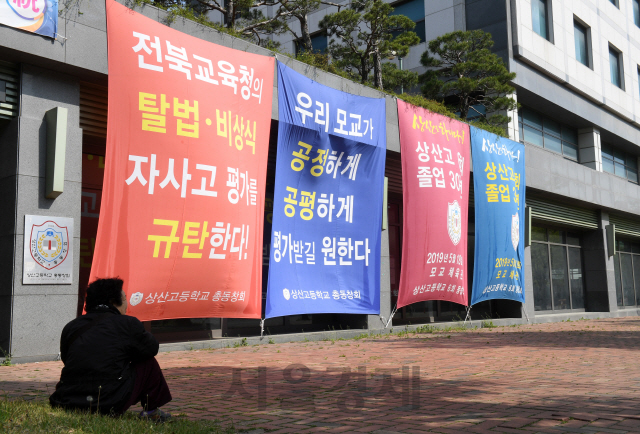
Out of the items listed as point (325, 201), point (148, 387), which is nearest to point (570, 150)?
point (325, 201)

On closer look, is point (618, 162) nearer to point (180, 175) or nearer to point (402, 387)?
point (180, 175)

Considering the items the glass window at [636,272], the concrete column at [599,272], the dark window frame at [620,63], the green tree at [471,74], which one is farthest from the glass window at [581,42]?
the glass window at [636,272]

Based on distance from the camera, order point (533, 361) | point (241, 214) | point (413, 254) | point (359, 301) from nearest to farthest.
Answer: point (533, 361) → point (241, 214) → point (359, 301) → point (413, 254)

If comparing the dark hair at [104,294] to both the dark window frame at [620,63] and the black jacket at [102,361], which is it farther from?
the dark window frame at [620,63]

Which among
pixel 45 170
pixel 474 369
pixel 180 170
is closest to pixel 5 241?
pixel 45 170

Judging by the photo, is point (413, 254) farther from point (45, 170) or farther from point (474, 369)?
point (45, 170)

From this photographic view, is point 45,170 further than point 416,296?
No

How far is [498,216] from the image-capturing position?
62.5 feet

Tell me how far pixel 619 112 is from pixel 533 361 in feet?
81.6

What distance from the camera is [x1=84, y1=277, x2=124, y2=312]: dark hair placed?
4.78 m

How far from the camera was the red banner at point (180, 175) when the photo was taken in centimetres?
1004

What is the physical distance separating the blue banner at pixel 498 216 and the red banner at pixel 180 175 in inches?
334

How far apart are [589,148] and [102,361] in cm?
2820

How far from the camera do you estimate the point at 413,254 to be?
51.2 ft
